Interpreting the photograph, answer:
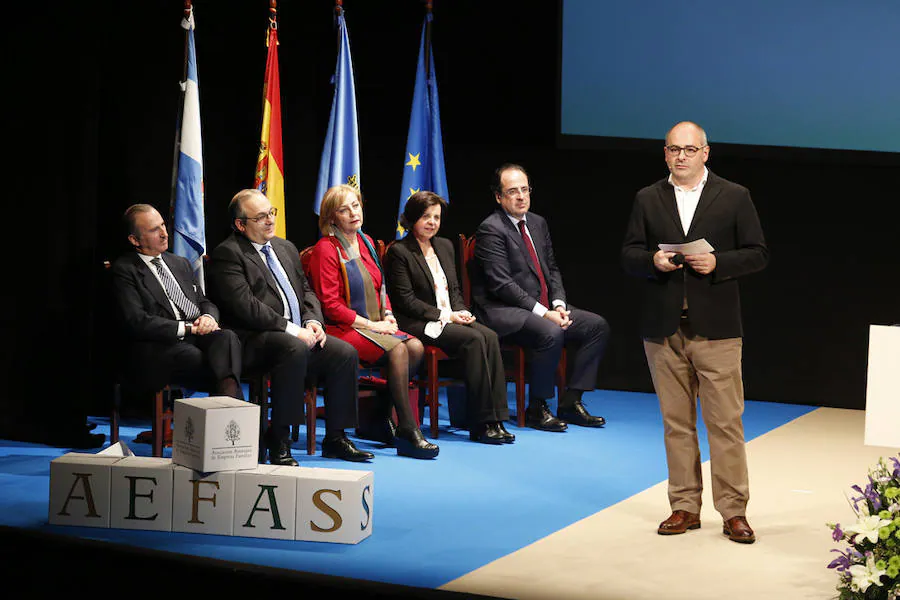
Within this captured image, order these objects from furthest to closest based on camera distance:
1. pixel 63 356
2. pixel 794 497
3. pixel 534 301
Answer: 1. pixel 534 301
2. pixel 63 356
3. pixel 794 497

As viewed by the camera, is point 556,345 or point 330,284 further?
point 556,345

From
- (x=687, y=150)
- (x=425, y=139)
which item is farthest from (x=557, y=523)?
(x=425, y=139)

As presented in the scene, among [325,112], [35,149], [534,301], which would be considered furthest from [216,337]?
[325,112]

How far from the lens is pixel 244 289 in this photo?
5094 mm

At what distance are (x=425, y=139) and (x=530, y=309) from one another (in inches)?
64.6

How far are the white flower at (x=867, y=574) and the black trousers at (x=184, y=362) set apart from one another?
110 inches

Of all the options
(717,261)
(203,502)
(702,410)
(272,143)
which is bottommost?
(203,502)

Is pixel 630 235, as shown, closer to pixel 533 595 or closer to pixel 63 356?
pixel 533 595

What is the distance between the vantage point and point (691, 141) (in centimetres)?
381

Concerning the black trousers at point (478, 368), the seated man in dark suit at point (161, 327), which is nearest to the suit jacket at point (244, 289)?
the seated man in dark suit at point (161, 327)

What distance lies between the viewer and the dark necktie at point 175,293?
513cm

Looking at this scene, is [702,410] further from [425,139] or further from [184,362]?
[425,139]

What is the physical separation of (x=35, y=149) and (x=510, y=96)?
11.0 ft

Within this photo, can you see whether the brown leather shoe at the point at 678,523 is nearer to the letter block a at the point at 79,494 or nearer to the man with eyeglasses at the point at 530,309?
the letter block a at the point at 79,494
